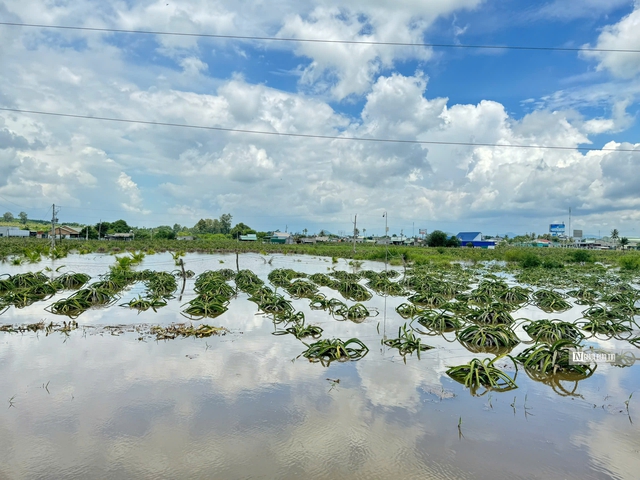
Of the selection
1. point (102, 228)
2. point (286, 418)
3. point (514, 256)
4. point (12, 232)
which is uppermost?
point (102, 228)

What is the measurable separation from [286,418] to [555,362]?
5.04m

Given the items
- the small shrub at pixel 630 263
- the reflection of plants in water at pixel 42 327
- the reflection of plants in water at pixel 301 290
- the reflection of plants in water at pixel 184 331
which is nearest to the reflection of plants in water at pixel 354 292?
the reflection of plants in water at pixel 301 290

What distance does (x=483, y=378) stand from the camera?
6.78 m

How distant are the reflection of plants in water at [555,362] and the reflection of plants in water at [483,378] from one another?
2.88ft

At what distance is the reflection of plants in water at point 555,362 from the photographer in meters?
7.42

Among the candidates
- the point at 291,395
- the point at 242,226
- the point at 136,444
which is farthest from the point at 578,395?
the point at 242,226

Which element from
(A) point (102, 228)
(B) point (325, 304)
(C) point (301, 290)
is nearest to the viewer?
(B) point (325, 304)

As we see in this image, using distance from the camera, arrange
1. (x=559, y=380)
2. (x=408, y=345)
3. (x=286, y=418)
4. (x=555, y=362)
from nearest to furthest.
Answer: (x=286, y=418), (x=559, y=380), (x=555, y=362), (x=408, y=345)

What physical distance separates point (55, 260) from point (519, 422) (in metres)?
34.4

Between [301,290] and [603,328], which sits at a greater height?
[301,290]

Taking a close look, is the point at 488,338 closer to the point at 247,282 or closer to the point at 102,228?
the point at 247,282

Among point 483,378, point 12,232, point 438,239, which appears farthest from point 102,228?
point 483,378

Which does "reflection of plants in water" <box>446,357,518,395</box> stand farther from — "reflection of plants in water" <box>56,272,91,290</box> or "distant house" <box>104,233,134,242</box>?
"distant house" <box>104,233,134,242</box>

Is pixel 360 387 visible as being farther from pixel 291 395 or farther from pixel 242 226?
pixel 242 226
